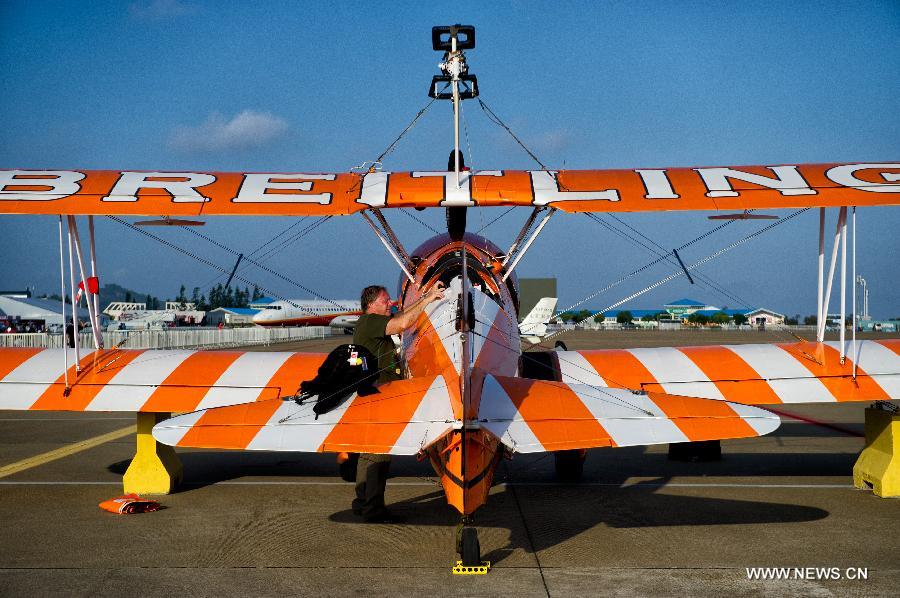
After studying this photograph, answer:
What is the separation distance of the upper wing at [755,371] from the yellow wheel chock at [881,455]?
36 cm

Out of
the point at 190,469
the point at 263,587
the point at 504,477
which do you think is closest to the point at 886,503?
the point at 504,477

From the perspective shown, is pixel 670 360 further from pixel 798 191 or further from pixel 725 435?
pixel 725 435

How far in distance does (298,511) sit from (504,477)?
250 centimetres

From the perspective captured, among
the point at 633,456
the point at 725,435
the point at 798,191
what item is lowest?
the point at 633,456

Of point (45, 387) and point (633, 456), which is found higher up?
point (45, 387)

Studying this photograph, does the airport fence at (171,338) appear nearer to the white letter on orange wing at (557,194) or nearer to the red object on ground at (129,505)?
the red object on ground at (129,505)

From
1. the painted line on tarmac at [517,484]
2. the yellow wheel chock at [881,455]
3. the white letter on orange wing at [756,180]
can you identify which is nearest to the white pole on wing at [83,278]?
the painted line on tarmac at [517,484]

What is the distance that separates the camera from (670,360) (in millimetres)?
8367

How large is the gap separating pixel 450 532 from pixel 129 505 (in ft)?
9.28

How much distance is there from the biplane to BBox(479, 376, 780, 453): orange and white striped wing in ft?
0.04

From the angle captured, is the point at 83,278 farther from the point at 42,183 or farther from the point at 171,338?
the point at 171,338

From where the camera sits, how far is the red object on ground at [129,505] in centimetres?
683

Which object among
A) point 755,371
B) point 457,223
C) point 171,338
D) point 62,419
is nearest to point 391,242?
point 457,223

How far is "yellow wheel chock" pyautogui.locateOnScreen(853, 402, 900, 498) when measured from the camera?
7379mm
